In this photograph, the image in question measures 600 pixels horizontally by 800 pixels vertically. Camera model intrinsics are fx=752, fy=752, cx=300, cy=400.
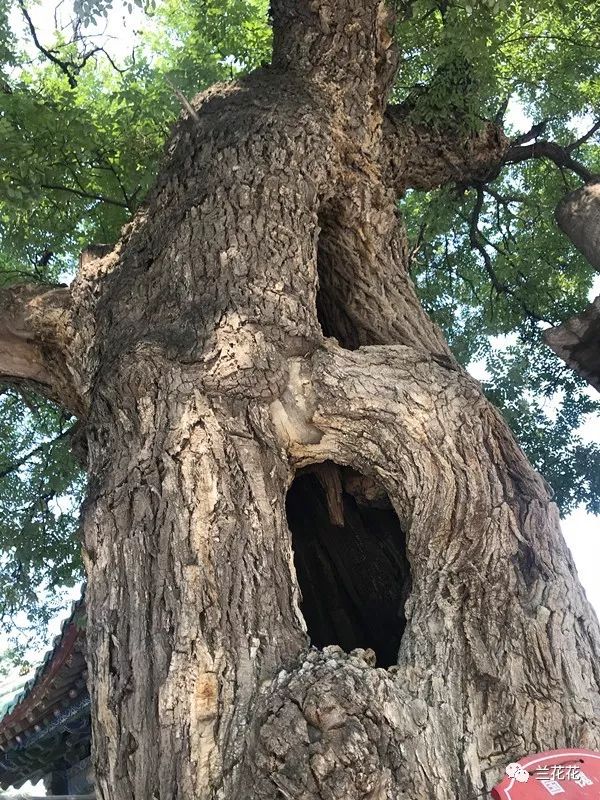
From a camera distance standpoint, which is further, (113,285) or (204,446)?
(113,285)

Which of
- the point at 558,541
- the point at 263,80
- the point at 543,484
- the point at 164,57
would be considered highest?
the point at 164,57

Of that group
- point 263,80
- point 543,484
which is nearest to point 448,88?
point 263,80

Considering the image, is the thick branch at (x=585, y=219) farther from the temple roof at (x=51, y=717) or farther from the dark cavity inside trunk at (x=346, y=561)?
the temple roof at (x=51, y=717)

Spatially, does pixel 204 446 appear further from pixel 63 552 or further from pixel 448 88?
pixel 63 552

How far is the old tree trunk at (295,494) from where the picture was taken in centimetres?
213

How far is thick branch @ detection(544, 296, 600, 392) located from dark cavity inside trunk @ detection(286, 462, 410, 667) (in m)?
1.92

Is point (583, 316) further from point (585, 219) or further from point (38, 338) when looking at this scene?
point (38, 338)

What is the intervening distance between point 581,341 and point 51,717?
16.5ft

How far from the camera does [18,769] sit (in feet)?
20.4

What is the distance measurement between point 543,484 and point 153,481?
4.95 feet

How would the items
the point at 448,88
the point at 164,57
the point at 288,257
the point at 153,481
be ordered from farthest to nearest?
the point at 164,57, the point at 448,88, the point at 288,257, the point at 153,481

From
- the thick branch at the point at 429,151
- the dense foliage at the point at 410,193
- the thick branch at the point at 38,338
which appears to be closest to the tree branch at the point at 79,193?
the dense foliage at the point at 410,193

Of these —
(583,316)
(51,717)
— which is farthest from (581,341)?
(51,717)

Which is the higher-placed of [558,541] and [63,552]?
[63,552]
